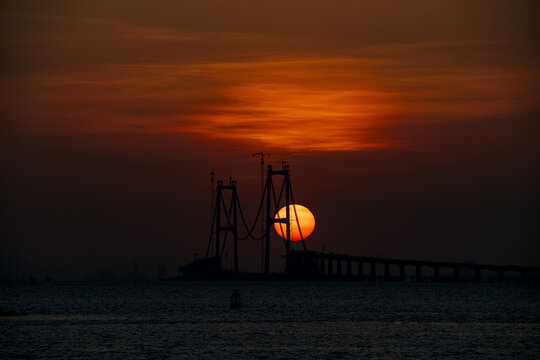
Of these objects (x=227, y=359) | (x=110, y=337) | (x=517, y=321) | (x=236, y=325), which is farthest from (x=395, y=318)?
(x=227, y=359)

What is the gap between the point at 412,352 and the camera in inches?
2169

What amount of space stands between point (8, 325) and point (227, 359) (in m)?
30.5

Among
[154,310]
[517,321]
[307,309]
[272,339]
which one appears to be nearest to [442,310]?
[307,309]

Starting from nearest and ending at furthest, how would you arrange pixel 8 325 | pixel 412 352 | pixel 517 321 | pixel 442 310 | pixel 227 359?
pixel 227 359 → pixel 412 352 → pixel 8 325 → pixel 517 321 → pixel 442 310

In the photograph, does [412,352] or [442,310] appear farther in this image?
[442,310]

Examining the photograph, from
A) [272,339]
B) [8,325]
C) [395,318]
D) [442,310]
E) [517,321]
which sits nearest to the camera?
[272,339]

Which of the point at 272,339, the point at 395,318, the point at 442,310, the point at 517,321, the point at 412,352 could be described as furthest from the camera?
the point at 442,310

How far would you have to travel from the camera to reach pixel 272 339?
63031 mm

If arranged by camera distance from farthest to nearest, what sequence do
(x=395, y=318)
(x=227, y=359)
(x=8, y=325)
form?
Result: 1. (x=395, y=318)
2. (x=8, y=325)
3. (x=227, y=359)

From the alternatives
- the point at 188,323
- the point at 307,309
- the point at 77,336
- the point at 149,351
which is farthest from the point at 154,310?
the point at 149,351

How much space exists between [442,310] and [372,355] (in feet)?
168

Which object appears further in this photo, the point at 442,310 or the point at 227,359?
the point at 442,310

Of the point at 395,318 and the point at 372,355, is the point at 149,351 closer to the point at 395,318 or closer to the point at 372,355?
the point at 372,355

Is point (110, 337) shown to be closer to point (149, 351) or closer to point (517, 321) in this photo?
point (149, 351)
